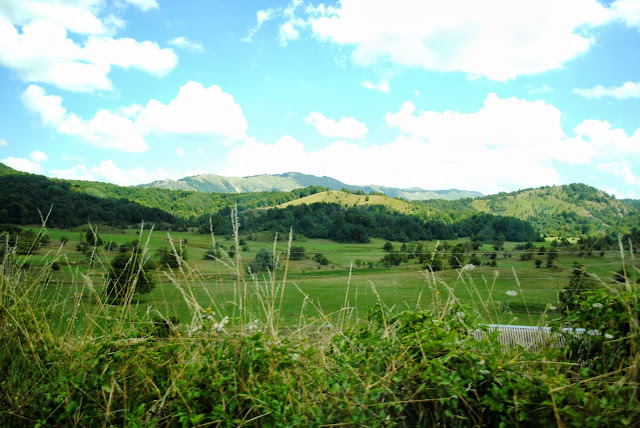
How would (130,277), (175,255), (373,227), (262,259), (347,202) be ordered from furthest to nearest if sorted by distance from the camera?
1. (347,202)
2. (373,227)
3. (262,259)
4. (130,277)
5. (175,255)

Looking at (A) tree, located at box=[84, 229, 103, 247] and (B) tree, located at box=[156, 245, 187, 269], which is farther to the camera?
(A) tree, located at box=[84, 229, 103, 247]

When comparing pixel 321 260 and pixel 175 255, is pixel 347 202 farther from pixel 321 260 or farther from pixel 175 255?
pixel 175 255

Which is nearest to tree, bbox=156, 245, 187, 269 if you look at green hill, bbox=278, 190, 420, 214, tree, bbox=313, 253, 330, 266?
tree, bbox=313, 253, 330, 266

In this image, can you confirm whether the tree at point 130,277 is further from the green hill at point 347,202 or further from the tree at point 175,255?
the green hill at point 347,202

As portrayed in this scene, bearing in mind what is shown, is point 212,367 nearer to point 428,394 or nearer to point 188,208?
point 428,394

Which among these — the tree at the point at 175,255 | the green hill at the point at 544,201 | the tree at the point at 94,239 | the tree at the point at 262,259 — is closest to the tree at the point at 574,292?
the tree at the point at 175,255

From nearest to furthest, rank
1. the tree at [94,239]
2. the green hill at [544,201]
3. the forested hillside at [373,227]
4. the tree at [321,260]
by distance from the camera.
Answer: the tree at [94,239] → the tree at [321,260] → the forested hillside at [373,227] → the green hill at [544,201]

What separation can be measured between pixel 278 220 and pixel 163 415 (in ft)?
64.2

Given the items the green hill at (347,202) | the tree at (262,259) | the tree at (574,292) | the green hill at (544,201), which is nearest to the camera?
the tree at (574,292)

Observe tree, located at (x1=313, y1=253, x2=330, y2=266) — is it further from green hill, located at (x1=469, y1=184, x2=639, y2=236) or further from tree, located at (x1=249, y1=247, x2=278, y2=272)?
green hill, located at (x1=469, y1=184, x2=639, y2=236)

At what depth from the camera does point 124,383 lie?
6.72ft

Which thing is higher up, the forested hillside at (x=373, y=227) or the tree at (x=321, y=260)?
the forested hillside at (x=373, y=227)

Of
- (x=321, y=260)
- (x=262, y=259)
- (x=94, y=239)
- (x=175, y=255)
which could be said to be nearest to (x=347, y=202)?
(x=321, y=260)

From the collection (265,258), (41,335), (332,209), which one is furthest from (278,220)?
(41,335)
